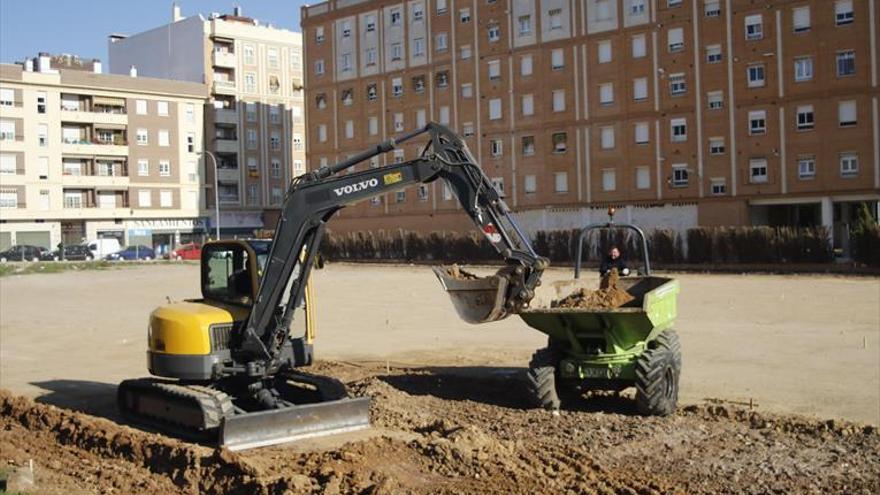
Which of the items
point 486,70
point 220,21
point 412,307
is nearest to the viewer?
point 412,307

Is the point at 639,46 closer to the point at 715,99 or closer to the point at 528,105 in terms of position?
the point at 715,99

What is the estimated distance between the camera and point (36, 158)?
280ft

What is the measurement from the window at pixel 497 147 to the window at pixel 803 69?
21281 millimetres

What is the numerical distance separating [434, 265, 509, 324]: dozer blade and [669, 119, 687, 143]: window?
52113 mm

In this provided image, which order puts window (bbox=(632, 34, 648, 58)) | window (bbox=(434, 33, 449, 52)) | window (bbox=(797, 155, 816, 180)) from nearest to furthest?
window (bbox=(797, 155, 816, 180)), window (bbox=(632, 34, 648, 58)), window (bbox=(434, 33, 449, 52))

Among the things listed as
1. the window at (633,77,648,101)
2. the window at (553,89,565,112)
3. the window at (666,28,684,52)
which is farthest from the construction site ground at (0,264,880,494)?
the window at (553,89,565,112)

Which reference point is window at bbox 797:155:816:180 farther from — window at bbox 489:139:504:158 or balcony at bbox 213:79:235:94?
balcony at bbox 213:79:235:94

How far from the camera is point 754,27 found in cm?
5862

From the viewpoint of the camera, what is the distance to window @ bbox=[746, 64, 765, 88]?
58.7 metres

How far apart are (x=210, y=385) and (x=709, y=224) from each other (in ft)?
171

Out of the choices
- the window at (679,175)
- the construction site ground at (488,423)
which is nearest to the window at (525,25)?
the window at (679,175)

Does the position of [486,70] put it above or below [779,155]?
above

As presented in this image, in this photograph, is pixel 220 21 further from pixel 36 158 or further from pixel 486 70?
pixel 486 70

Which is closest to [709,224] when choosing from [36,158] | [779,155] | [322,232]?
[779,155]
